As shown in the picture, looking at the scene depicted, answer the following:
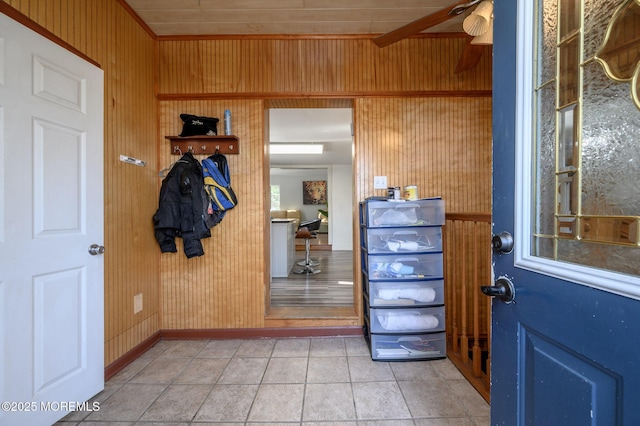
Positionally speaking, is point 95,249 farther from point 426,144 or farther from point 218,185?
point 426,144

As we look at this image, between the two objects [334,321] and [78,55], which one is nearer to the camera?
[78,55]

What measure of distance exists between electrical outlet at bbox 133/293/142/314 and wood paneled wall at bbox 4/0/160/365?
0.12ft

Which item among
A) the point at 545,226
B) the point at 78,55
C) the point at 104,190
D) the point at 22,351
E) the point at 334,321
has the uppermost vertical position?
the point at 78,55

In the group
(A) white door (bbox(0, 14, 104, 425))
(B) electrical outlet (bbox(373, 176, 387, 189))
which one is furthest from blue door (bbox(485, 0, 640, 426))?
(A) white door (bbox(0, 14, 104, 425))

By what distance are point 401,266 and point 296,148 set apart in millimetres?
4217

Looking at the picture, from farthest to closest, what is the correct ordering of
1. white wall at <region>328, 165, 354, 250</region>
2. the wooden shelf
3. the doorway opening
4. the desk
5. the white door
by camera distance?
white wall at <region>328, 165, 354, 250</region> → the desk → the doorway opening → the wooden shelf → the white door

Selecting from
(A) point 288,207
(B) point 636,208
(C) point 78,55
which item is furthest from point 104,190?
(A) point 288,207

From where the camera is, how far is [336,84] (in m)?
2.53

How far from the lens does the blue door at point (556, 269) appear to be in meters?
0.54

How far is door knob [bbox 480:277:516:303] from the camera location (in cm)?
77

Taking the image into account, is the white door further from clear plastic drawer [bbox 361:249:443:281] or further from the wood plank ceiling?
clear plastic drawer [bbox 361:249:443:281]

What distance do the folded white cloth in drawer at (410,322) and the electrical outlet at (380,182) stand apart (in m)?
1.11

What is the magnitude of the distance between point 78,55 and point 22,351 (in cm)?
163

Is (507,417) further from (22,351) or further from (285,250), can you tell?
(285,250)
